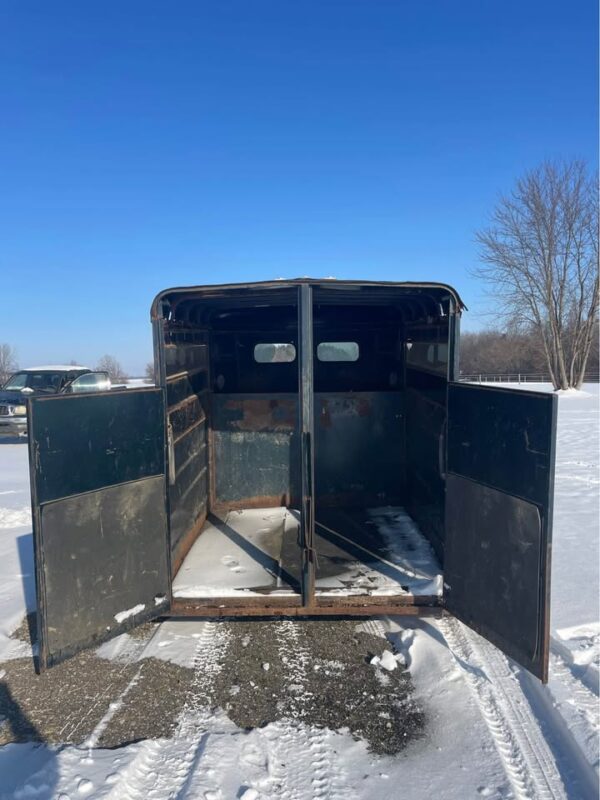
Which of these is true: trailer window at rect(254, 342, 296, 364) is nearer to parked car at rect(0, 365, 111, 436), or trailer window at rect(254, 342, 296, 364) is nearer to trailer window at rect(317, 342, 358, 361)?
trailer window at rect(317, 342, 358, 361)

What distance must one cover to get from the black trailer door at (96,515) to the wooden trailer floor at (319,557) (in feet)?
1.67

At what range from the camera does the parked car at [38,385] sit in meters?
13.3

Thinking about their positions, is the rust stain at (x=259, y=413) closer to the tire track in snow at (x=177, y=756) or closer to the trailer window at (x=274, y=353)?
the trailer window at (x=274, y=353)

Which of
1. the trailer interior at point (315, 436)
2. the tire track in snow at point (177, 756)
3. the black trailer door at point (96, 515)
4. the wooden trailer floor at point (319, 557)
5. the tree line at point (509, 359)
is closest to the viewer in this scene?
the tire track in snow at point (177, 756)

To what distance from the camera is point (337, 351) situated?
20.4ft

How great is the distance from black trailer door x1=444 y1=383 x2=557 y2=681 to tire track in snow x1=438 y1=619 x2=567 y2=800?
0.25 metres

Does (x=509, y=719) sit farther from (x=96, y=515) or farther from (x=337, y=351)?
(x=337, y=351)

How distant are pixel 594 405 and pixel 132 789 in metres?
21.2

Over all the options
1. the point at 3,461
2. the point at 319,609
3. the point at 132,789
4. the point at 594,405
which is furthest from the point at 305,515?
the point at 594,405

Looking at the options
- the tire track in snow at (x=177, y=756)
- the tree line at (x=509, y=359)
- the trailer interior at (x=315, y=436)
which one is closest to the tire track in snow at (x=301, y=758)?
the tire track in snow at (x=177, y=756)

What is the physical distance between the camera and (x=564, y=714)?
9.14 ft

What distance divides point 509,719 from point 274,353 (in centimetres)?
434

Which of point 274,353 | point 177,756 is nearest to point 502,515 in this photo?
point 177,756

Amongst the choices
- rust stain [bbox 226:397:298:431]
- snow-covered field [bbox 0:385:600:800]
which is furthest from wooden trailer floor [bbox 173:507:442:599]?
rust stain [bbox 226:397:298:431]
